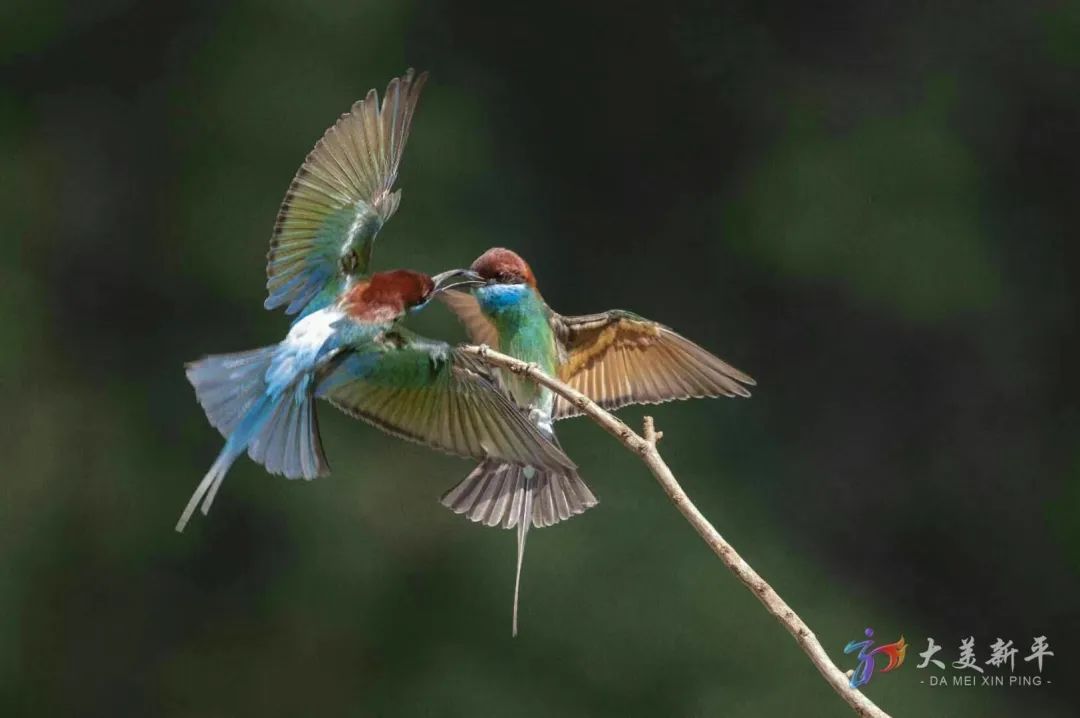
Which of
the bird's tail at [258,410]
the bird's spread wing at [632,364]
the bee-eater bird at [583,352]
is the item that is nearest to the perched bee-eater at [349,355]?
the bird's tail at [258,410]

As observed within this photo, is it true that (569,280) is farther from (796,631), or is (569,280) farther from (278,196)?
(796,631)

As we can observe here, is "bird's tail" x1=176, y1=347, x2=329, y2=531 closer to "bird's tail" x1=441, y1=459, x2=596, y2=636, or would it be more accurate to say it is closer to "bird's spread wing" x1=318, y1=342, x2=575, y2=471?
"bird's spread wing" x1=318, y1=342, x2=575, y2=471

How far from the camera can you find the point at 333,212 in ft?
5.83

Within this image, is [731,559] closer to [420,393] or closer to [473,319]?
[420,393]

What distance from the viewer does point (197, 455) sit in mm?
4746

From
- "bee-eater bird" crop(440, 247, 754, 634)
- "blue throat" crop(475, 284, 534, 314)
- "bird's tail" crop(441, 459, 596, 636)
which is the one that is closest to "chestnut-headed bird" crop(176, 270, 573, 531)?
"bird's tail" crop(441, 459, 596, 636)

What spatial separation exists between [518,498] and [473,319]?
2.09 ft

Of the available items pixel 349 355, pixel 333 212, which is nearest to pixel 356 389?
pixel 349 355

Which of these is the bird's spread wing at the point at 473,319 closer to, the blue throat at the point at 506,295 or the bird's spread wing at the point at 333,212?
the blue throat at the point at 506,295

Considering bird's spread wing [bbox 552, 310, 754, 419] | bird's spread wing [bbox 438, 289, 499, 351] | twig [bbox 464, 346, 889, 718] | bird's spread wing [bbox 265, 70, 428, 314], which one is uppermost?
bird's spread wing [bbox 438, 289, 499, 351]

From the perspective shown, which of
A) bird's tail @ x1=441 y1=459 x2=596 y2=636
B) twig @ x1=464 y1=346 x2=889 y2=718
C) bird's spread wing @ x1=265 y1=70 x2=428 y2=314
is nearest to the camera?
twig @ x1=464 y1=346 x2=889 y2=718

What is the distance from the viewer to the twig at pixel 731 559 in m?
1.20

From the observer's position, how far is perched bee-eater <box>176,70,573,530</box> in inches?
62.8

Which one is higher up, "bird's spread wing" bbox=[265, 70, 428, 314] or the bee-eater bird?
the bee-eater bird
